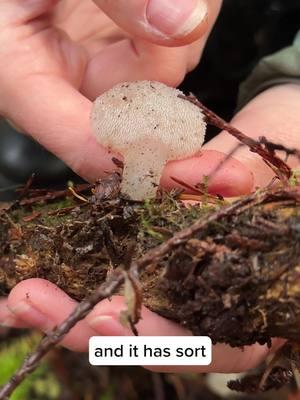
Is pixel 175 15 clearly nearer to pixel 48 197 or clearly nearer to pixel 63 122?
pixel 63 122

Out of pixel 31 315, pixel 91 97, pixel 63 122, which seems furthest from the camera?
pixel 91 97

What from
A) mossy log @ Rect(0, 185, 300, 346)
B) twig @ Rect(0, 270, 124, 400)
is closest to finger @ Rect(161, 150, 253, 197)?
mossy log @ Rect(0, 185, 300, 346)

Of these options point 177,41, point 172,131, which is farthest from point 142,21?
point 172,131

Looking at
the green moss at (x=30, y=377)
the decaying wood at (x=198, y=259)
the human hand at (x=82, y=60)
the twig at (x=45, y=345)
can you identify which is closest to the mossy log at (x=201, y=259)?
the decaying wood at (x=198, y=259)

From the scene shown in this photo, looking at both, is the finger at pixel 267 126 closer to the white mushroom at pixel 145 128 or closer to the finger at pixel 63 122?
the finger at pixel 63 122

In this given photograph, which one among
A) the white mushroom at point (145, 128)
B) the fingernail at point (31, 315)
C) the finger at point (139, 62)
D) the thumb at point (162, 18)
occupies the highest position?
the thumb at point (162, 18)

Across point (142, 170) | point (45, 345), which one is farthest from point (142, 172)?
point (45, 345)

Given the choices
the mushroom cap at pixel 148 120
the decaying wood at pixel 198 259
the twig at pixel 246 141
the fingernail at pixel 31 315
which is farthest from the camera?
the fingernail at pixel 31 315
